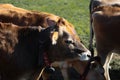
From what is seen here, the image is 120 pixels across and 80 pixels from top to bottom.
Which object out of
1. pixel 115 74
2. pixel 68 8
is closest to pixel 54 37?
pixel 115 74

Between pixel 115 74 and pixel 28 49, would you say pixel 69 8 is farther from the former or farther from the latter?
pixel 28 49

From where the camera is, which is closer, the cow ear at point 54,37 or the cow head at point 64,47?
the cow ear at point 54,37

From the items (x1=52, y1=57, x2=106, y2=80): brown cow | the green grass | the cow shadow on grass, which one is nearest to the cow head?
(x1=52, y1=57, x2=106, y2=80): brown cow

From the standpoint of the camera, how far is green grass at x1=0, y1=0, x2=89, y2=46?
14612 millimetres

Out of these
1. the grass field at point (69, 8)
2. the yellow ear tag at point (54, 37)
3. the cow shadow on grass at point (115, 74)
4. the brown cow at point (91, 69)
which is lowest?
the cow shadow on grass at point (115, 74)

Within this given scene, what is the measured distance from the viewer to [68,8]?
17.3 m

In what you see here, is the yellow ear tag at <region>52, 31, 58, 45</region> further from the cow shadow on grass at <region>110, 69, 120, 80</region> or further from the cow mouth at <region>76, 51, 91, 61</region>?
the cow shadow on grass at <region>110, 69, 120, 80</region>

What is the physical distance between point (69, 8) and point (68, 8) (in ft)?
0.15

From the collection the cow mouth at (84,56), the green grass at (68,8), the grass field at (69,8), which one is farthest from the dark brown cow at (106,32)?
the green grass at (68,8)

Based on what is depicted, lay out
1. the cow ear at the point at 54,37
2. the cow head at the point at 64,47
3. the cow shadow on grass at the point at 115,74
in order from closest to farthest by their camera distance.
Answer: the cow ear at the point at 54,37
the cow head at the point at 64,47
the cow shadow on grass at the point at 115,74

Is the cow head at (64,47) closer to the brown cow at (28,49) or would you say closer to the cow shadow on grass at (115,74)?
the brown cow at (28,49)

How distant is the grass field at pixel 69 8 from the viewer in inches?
566

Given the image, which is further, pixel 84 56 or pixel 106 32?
pixel 106 32

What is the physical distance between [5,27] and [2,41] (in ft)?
0.93
